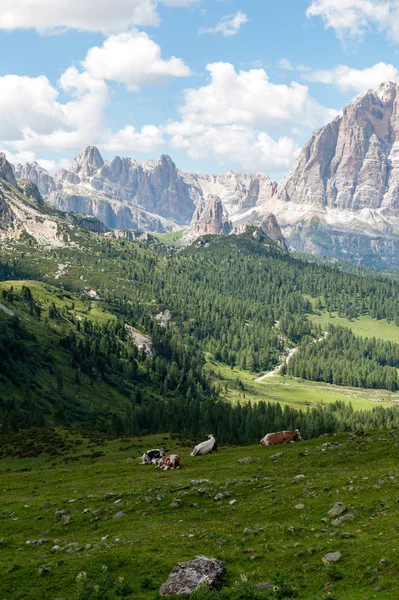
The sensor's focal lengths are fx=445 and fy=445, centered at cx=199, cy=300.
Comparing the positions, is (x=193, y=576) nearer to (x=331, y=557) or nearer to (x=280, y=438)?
(x=331, y=557)

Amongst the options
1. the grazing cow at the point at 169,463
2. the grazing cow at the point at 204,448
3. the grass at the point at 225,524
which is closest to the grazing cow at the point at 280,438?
the grass at the point at 225,524

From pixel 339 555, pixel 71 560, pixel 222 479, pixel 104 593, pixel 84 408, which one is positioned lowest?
pixel 84 408

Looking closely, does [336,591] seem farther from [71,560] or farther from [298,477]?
[298,477]

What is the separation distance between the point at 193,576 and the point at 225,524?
789 cm

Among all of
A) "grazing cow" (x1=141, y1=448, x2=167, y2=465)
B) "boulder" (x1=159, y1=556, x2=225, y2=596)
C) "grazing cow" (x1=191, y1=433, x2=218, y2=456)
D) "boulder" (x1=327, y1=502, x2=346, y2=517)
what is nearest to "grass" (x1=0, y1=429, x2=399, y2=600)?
"boulder" (x1=327, y1=502, x2=346, y2=517)

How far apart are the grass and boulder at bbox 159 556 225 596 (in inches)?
24.6

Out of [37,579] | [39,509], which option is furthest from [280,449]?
[37,579]

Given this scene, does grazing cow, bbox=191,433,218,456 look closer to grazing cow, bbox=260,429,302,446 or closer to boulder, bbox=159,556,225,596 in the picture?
grazing cow, bbox=260,429,302,446

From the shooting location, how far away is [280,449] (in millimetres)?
46969

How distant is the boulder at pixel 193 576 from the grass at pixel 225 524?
0.62 meters

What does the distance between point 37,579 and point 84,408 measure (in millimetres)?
160105

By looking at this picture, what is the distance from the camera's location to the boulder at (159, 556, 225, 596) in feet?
60.9

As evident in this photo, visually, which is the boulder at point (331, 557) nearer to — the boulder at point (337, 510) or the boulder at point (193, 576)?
the boulder at point (193, 576)

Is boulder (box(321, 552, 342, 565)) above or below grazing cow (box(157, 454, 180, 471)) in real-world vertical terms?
above
